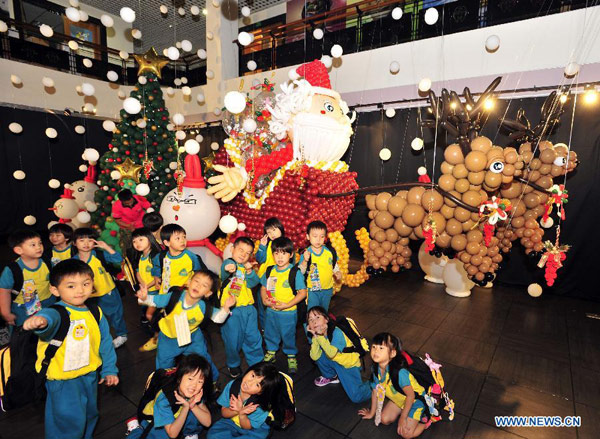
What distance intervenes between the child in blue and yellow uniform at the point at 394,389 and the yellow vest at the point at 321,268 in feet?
3.44

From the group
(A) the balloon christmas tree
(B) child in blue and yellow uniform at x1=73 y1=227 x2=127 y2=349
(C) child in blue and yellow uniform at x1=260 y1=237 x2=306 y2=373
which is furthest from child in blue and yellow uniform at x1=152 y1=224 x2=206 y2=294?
(A) the balloon christmas tree

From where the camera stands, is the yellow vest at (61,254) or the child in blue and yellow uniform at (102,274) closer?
the child in blue and yellow uniform at (102,274)

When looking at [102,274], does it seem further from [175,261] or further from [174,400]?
[174,400]

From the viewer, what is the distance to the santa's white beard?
423 centimetres

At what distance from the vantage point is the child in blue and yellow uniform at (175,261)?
2871 mm

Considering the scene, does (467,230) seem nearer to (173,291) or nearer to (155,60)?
(173,291)

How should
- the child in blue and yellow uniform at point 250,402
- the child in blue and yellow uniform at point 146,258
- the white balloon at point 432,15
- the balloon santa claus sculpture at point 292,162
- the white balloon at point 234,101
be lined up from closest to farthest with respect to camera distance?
1. the child in blue and yellow uniform at point 250,402
2. the child in blue and yellow uniform at point 146,258
3. the white balloon at point 234,101
4. the balloon santa claus sculpture at point 292,162
5. the white balloon at point 432,15

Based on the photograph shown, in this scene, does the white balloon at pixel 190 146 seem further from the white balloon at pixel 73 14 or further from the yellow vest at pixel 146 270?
the white balloon at pixel 73 14

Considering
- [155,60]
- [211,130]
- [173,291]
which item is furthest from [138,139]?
[173,291]

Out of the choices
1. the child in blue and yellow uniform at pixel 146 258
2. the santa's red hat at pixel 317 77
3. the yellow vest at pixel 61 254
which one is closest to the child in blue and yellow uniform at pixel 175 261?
the child in blue and yellow uniform at pixel 146 258

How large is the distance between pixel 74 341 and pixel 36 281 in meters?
1.30

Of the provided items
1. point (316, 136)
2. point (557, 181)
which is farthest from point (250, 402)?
point (557, 181)

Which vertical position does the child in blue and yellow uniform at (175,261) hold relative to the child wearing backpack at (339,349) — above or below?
above

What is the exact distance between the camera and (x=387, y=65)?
5.84 m
